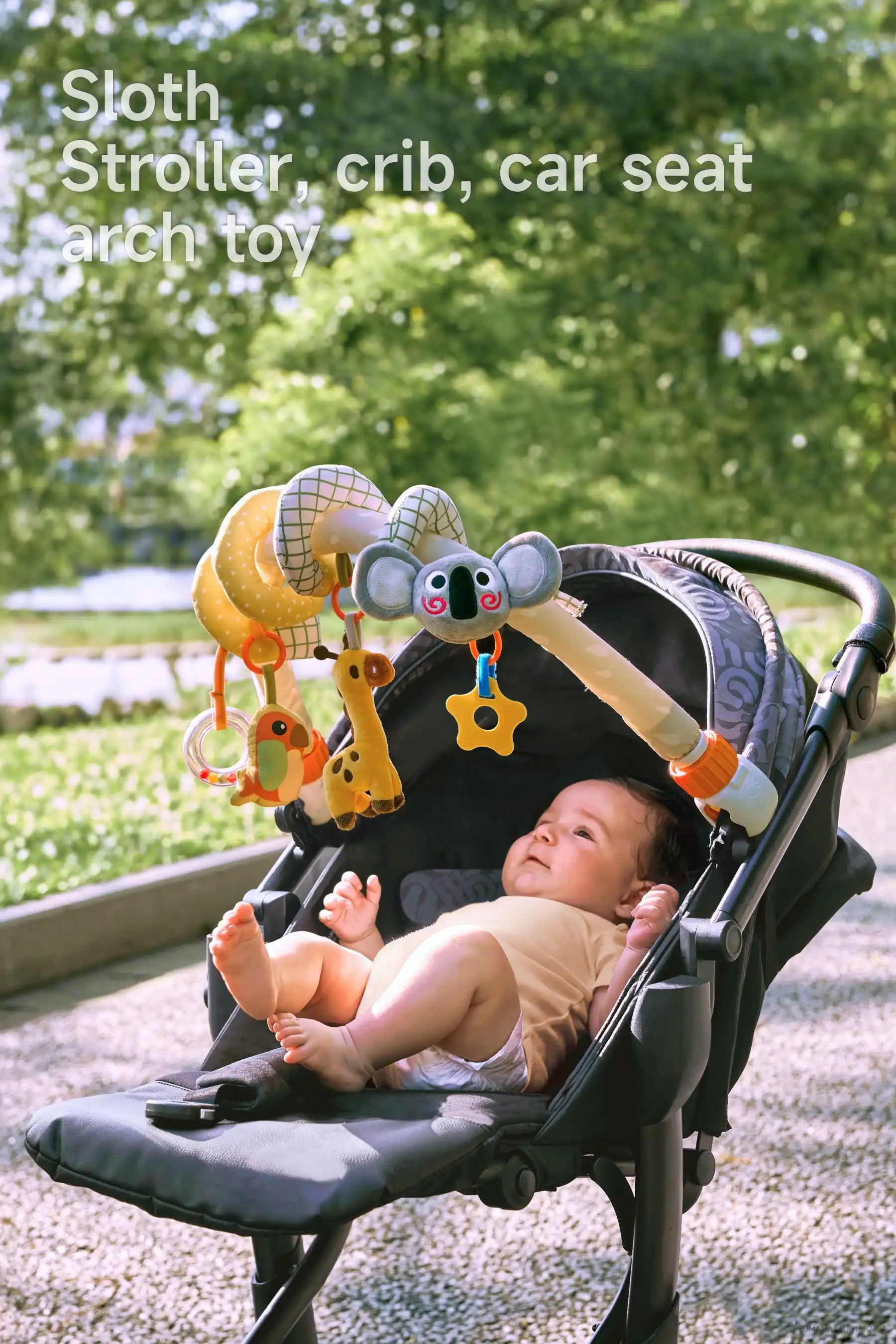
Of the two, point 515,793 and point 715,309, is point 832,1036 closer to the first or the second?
point 515,793

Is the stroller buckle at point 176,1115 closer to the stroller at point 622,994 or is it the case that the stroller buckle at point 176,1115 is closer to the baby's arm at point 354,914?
the stroller at point 622,994

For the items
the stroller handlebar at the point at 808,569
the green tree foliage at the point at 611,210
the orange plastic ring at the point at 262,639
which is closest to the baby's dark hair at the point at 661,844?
the stroller handlebar at the point at 808,569

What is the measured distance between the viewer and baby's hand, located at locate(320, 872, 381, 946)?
233 cm

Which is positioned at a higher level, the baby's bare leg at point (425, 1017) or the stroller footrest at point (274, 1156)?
the baby's bare leg at point (425, 1017)

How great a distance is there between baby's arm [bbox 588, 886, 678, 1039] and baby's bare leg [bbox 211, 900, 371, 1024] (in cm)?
33

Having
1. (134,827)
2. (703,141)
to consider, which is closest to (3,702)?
(134,827)

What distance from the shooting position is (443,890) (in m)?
2.51

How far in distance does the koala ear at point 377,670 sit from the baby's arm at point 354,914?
55 cm

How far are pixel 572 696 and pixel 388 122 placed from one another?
13.0 metres

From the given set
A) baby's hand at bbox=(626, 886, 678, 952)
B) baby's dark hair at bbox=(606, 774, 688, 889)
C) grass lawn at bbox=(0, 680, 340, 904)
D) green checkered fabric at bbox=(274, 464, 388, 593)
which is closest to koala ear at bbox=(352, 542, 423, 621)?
green checkered fabric at bbox=(274, 464, 388, 593)

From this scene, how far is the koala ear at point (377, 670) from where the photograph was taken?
189 cm

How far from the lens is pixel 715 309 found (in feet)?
54.3

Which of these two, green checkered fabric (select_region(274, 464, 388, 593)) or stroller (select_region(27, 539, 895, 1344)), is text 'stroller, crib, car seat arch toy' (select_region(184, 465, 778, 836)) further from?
stroller (select_region(27, 539, 895, 1344))

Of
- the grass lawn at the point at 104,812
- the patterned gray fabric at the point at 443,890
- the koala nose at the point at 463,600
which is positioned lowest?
the grass lawn at the point at 104,812
